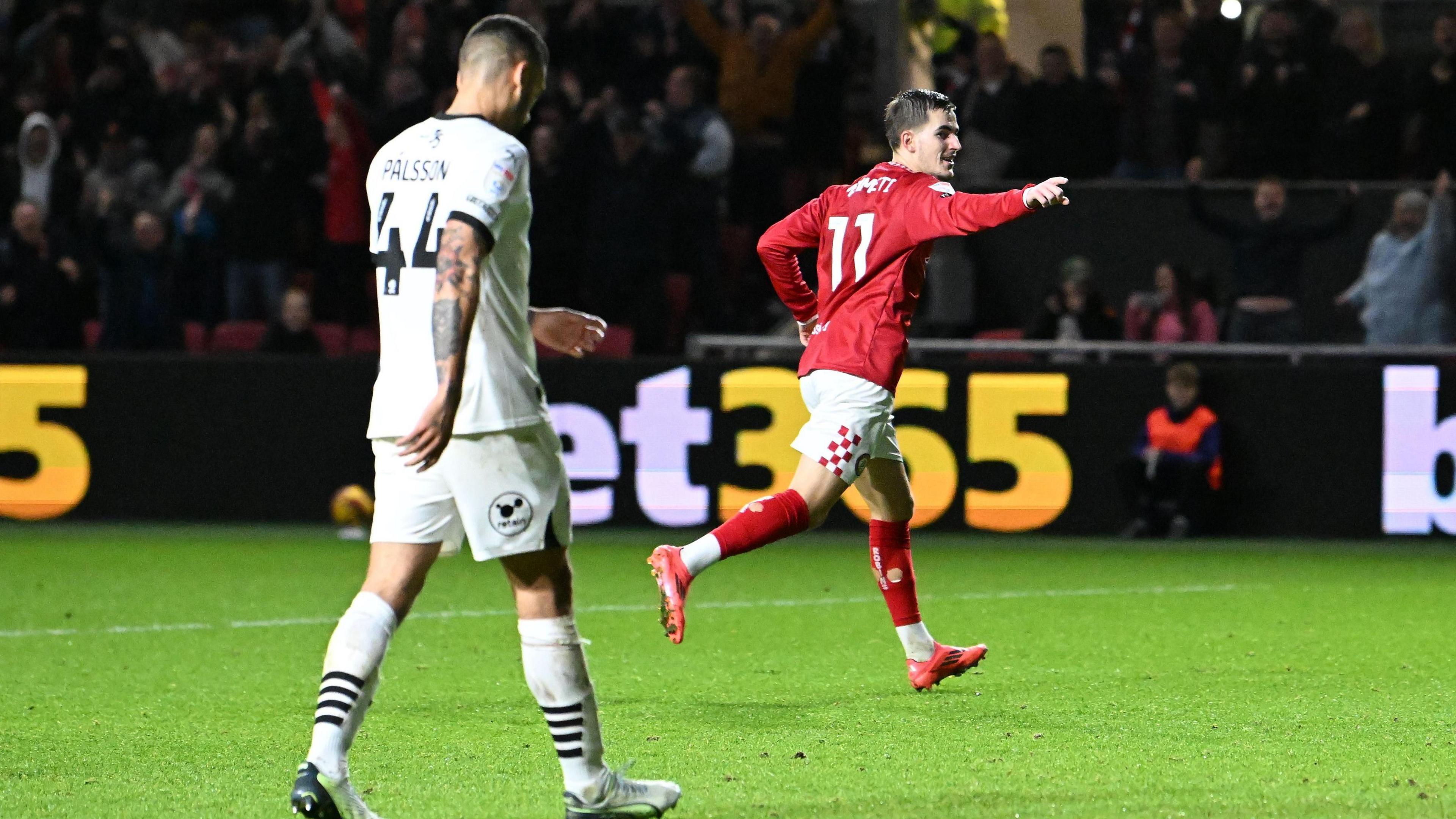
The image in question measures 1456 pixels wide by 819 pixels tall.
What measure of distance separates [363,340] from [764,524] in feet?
29.7

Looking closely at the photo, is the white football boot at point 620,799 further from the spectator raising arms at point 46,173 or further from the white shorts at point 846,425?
the spectator raising arms at point 46,173

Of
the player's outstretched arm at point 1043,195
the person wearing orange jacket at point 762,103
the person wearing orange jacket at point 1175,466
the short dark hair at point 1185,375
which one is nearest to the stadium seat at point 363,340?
the person wearing orange jacket at point 762,103

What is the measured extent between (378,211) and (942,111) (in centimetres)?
281

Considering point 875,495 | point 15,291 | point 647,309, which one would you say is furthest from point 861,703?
point 15,291

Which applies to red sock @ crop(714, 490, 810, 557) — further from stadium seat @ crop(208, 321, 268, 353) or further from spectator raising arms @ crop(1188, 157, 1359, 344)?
stadium seat @ crop(208, 321, 268, 353)

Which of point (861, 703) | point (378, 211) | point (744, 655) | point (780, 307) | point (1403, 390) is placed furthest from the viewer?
point (780, 307)

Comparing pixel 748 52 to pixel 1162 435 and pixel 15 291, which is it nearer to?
pixel 1162 435

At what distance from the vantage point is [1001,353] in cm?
1341

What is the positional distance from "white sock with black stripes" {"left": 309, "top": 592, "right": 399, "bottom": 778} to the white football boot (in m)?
0.53

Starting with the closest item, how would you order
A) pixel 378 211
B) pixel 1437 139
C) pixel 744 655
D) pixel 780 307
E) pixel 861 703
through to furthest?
1. pixel 378 211
2. pixel 861 703
3. pixel 744 655
4. pixel 1437 139
5. pixel 780 307

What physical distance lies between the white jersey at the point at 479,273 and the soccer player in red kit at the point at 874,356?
6.77ft

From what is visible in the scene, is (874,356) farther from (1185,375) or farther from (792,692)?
(1185,375)

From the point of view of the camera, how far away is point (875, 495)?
738cm

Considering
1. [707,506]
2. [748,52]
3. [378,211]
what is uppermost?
[748,52]
